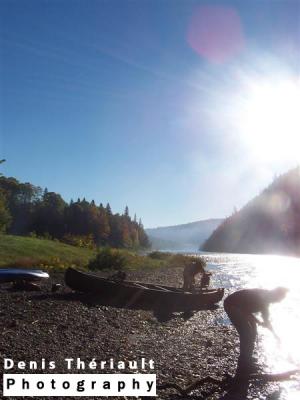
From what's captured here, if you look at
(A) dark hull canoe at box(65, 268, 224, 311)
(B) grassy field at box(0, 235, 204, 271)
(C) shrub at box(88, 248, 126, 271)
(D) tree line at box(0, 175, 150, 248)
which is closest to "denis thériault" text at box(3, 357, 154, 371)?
(A) dark hull canoe at box(65, 268, 224, 311)

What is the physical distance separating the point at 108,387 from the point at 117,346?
469cm

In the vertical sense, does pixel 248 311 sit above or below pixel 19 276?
above

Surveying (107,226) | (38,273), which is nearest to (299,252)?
(107,226)

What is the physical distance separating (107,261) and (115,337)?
35.2m

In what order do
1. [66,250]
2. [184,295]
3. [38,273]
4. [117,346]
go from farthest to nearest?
1. [66,250]
2. [38,273]
3. [184,295]
4. [117,346]

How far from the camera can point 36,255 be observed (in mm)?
49656

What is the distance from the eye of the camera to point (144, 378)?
466 inches

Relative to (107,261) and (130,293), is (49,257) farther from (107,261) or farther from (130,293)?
(130,293)

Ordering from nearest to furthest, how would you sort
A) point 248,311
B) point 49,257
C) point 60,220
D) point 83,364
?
point 83,364 < point 248,311 < point 49,257 < point 60,220

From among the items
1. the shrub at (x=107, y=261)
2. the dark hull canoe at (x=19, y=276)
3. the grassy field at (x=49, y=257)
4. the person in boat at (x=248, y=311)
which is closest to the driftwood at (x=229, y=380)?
the person in boat at (x=248, y=311)

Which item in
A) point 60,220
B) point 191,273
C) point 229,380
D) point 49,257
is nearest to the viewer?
point 229,380

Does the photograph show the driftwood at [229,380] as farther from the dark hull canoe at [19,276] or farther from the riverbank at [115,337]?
the dark hull canoe at [19,276]

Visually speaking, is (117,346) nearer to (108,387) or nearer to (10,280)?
(108,387)

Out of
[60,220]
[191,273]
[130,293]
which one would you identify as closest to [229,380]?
[130,293]
